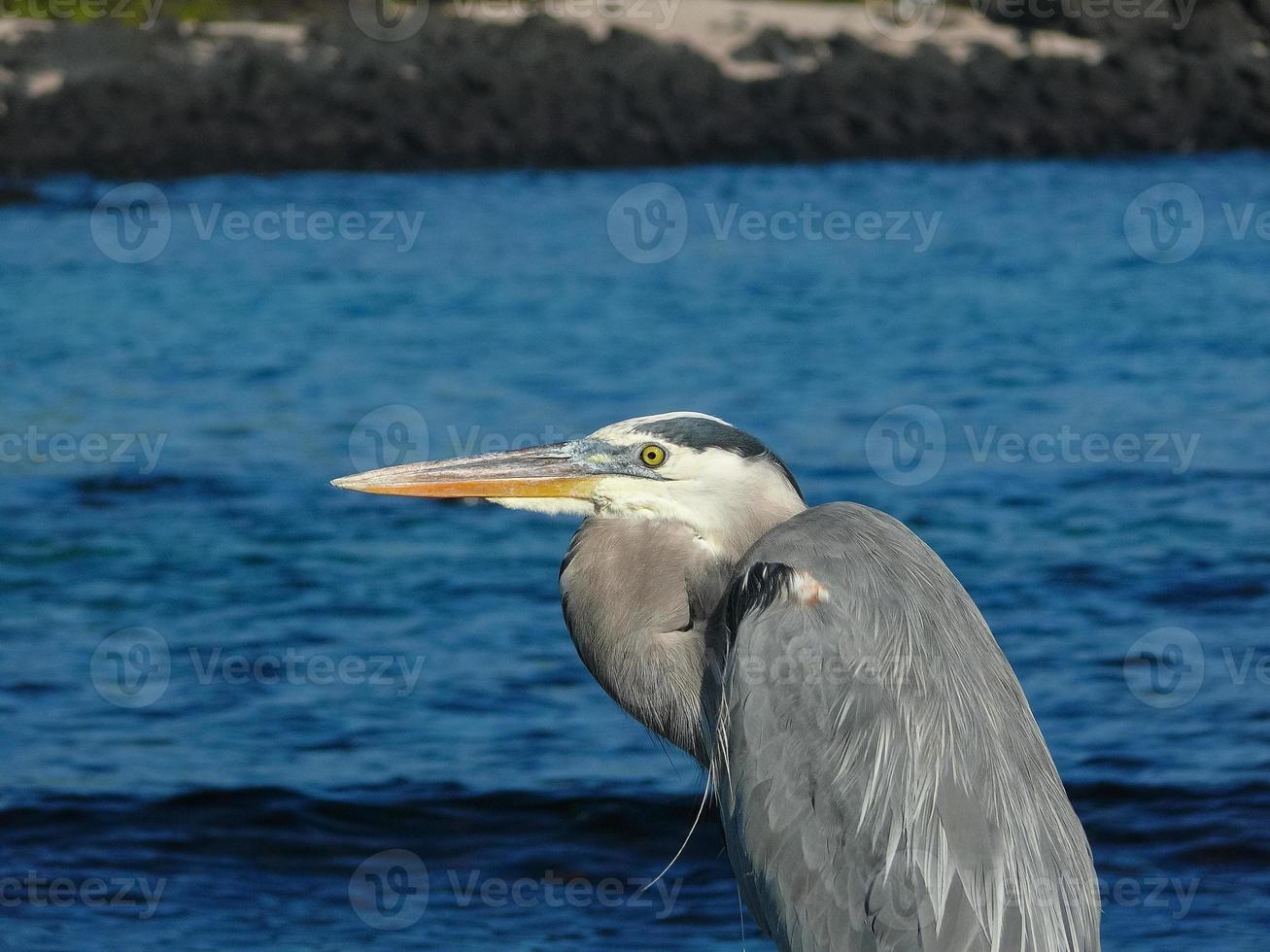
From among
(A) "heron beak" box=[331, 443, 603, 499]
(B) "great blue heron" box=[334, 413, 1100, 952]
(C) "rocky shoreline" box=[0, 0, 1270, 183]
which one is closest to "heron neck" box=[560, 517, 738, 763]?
(B) "great blue heron" box=[334, 413, 1100, 952]

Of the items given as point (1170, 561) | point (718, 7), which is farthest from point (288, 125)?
point (1170, 561)

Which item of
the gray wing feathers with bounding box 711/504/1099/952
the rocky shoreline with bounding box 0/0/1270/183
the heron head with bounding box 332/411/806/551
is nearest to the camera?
the gray wing feathers with bounding box 711/504/1099/952

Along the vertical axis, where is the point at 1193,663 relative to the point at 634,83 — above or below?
above

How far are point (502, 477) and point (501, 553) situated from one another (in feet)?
18.4

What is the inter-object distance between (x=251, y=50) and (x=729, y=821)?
88.2ft

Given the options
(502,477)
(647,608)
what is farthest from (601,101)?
(647,608)

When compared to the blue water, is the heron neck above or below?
above

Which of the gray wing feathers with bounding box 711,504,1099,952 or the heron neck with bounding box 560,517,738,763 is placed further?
the heron neck with bounding box 560,517,738,763

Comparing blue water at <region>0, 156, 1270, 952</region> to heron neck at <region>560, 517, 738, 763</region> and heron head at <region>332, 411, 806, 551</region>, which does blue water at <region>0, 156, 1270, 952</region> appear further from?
heron head at <region>332, 411, 806, 551</region>

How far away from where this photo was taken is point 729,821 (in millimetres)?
3912

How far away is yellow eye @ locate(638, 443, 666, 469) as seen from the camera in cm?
386

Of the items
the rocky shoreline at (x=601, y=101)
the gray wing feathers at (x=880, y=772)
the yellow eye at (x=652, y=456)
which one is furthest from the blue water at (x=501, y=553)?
the rocky shoreline at (x=601, y=101)

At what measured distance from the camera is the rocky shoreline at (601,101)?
26266mm

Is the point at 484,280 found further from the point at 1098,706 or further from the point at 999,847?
the point at 999,847
